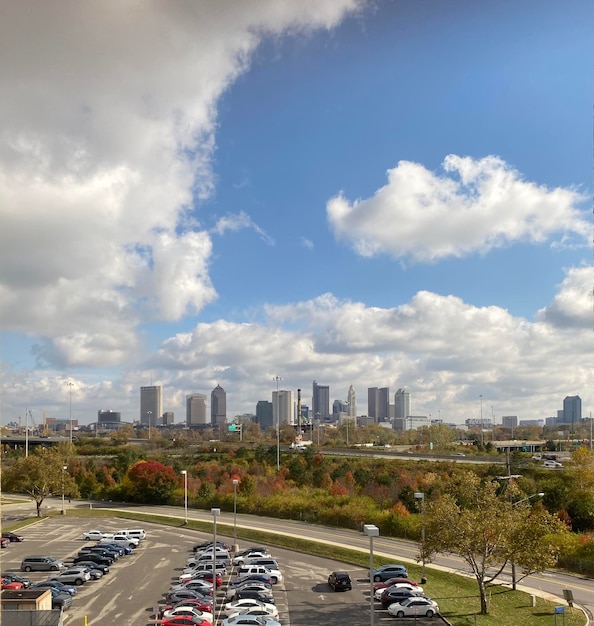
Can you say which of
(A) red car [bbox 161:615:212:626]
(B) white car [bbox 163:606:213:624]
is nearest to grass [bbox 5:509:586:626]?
(B) white car [bbox 163:606:213:624]

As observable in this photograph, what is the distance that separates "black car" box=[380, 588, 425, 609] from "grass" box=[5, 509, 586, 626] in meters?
1.95

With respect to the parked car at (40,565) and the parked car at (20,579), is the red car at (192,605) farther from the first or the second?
the parked car at (40,565)

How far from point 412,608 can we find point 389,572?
6.83 m

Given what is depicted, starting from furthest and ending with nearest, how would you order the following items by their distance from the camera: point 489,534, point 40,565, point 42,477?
1. point 42,477
2. point 40,565
3. point 489,534

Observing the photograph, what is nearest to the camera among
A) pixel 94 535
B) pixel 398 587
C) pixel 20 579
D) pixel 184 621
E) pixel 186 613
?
pixel 184 621

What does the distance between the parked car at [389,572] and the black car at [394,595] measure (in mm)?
4442

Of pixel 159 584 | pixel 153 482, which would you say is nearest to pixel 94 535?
pixel 159 584

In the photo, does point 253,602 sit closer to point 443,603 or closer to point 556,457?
point 443,603

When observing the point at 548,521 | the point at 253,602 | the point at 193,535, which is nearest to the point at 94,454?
the point at 193,535

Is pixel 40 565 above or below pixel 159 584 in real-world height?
below

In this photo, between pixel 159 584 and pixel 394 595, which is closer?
pixel 394 595

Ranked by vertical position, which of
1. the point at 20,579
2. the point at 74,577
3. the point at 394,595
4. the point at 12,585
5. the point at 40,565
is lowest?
the point at 40,565

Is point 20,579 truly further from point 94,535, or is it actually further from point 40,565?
point 94,535

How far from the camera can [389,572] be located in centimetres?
3919
